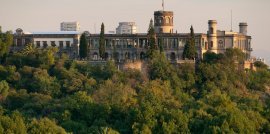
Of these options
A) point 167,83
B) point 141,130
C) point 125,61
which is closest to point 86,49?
point 125,61

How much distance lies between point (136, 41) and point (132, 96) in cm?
1803

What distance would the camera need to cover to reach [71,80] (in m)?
98.8

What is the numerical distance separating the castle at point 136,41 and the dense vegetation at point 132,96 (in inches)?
186

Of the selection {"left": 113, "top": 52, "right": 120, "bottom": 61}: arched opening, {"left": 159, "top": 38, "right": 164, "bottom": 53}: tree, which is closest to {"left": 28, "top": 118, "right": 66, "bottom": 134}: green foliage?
{"left": 159, "top": 38, "right": 164, "bottom": 53}: tree

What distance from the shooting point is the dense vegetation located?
86938 mm

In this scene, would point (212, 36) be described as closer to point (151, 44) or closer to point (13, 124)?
point (151, 44)

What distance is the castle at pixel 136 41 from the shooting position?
4318 inches

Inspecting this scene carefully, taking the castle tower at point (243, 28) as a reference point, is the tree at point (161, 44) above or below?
below

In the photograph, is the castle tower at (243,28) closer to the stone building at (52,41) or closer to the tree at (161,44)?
the tree at (161,44)

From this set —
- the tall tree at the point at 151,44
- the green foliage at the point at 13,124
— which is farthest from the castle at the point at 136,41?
the green foliage at the point at 13,124

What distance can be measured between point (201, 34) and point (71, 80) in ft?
56.5

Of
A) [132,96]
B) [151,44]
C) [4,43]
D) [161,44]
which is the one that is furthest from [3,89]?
[161,44]

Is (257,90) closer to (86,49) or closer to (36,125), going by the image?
(86,49)

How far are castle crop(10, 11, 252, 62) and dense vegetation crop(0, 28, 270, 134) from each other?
15.5 ft
